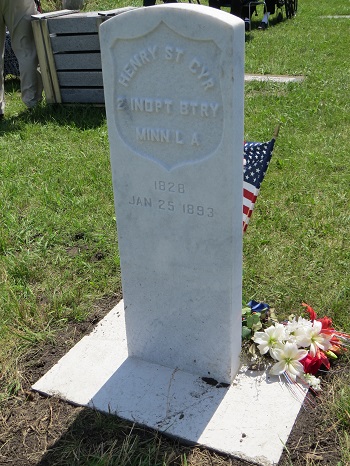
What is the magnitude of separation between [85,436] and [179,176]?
44.0 inches

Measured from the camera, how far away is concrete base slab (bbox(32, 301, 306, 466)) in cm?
219

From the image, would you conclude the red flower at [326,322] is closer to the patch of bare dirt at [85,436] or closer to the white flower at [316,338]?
the white flower at [316,338]

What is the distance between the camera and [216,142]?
200 centimetres

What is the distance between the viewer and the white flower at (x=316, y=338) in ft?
8.30

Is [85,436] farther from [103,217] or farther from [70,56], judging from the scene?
[70,56]

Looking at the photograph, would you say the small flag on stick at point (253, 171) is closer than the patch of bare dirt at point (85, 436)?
No

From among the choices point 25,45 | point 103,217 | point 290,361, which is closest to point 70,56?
point 25,45

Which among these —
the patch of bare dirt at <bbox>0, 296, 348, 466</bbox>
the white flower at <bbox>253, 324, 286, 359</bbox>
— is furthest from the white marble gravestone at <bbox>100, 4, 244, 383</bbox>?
the patch of bare dirt at <bbox>0, 296, 348, 466</bbox>

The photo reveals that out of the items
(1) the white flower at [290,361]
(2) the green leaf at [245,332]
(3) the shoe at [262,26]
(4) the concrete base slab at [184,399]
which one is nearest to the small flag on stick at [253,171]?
(2) the green leaf at [245,332]

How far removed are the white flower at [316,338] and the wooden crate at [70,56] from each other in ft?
14.1

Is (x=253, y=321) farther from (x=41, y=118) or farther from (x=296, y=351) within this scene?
(x=41, y=118)

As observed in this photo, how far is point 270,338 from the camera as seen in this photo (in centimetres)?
254

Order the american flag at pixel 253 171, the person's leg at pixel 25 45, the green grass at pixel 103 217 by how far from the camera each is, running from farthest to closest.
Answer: the person's leg at pixel 25 45 < the green grass at pixel 103 217 < the american flag at pixel 253 171

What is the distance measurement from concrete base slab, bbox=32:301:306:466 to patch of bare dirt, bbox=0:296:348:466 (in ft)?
0.13
